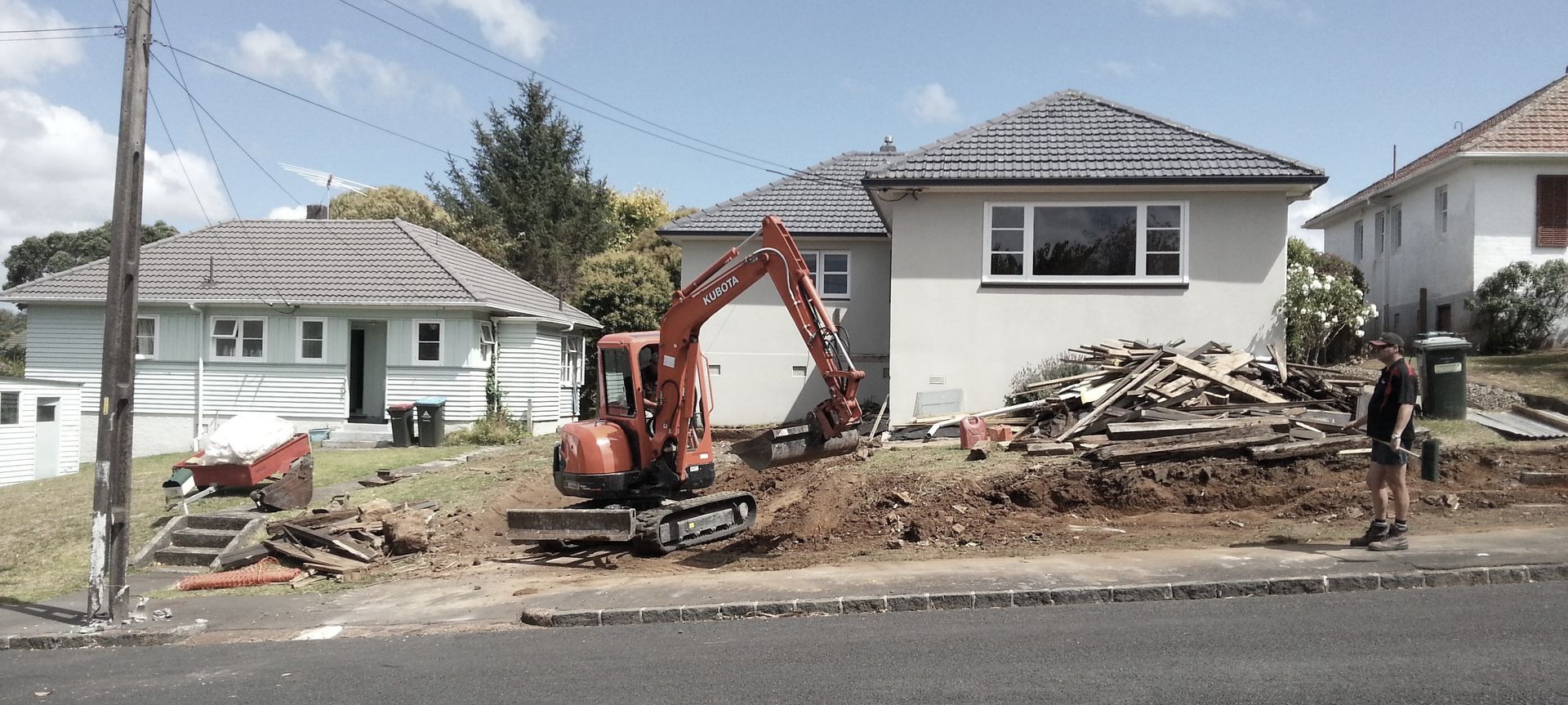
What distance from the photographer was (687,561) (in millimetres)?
10867

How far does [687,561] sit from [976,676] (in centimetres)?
529

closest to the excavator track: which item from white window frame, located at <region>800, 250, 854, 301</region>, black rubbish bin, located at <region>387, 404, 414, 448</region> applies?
white window frame, located at <region>800, 250, 854, 301</region>

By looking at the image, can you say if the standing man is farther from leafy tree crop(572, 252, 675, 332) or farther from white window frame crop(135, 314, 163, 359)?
white window frame crop(135, 314, 163, 359)

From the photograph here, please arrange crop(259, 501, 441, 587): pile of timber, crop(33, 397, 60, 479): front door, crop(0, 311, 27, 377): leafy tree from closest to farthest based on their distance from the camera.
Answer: crop(259, 501, 441, 587): pile of timber < crop(33, 397, 60, 479): front door < crop(0, 311, 27, 377): leafy tree

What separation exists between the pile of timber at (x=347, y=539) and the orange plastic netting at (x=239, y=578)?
0.19m

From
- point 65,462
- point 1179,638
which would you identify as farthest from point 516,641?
point 65,462

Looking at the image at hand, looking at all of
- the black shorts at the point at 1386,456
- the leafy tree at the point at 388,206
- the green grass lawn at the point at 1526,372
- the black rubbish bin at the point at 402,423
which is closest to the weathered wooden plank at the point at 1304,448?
the black shorts at the point at 1386,456

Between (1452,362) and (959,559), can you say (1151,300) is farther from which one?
(959,559)

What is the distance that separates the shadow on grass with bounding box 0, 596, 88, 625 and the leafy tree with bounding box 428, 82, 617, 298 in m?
30.9

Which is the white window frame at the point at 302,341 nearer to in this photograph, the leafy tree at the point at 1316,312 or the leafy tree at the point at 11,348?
the leafy tree at the point at 11,348

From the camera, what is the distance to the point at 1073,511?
11.7 m

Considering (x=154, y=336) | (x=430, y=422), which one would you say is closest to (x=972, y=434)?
(x=430, y=422)

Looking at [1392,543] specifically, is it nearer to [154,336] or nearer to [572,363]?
[572,363]

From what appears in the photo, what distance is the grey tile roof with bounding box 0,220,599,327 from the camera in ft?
74.4
